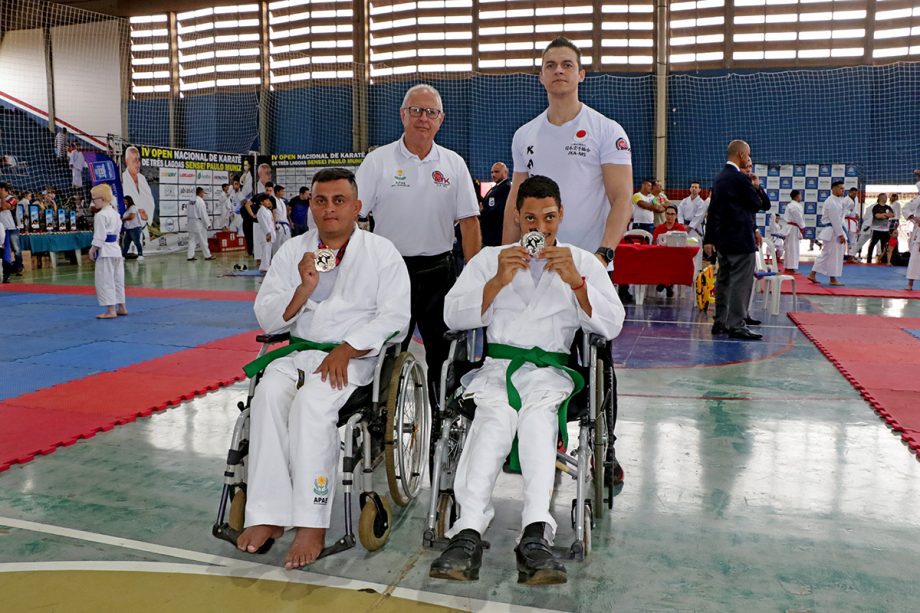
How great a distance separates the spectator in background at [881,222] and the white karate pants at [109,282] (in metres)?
14.2

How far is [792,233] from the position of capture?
13203 mm

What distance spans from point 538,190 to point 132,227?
13309 mm

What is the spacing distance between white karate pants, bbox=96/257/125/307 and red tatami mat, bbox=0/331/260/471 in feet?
7.39

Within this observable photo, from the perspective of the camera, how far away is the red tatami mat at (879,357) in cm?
435

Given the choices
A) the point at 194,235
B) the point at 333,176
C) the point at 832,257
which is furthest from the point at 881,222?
the point at 333,176

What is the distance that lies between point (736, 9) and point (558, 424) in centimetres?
1876

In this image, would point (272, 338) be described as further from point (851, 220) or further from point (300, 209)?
point (851, 220)

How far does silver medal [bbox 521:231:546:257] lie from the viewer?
2.66 m

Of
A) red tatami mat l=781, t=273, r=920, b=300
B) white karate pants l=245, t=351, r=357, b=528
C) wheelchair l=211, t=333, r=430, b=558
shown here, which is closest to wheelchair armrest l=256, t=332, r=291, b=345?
wheelchair l=211, t=333, r=430, b=558

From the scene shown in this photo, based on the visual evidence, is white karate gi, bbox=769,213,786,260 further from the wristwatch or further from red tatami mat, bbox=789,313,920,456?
the wristwatch

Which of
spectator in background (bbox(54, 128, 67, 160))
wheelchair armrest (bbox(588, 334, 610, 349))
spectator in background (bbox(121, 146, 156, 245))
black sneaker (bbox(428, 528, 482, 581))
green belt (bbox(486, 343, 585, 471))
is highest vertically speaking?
spectator in background (bbox(54, 128, 67, 160))

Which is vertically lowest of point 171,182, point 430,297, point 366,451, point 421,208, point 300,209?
point 366,451

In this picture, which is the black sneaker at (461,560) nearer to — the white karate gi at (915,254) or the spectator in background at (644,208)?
the spectator in background at (644,208)

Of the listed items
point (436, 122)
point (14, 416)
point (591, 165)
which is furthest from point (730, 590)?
point (14, 416)
